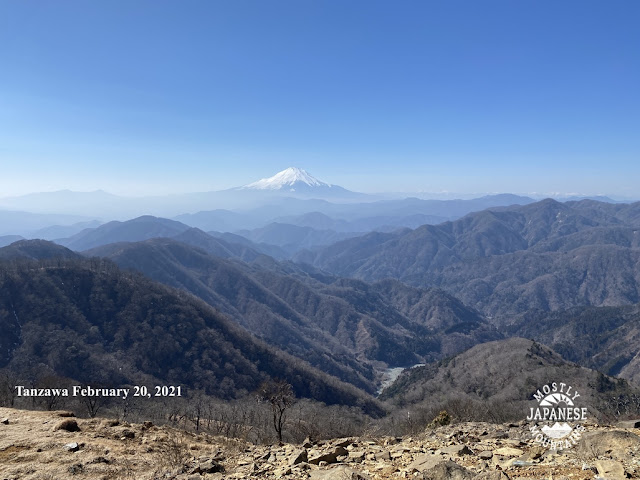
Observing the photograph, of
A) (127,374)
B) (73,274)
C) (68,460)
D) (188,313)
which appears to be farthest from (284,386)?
(73,274)

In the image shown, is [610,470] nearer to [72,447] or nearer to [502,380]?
[72,447]

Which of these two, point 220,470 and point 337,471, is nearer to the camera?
point 337,471

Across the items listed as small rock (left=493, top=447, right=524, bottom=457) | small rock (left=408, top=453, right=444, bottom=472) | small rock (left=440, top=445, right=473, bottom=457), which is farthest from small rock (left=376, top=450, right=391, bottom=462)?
small rock (left=493, top=447, right=524, bottom=457)

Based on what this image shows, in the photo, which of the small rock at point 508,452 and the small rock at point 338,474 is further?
the small rock at point 508,452

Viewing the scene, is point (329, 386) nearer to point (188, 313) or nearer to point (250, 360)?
point (250, 360)

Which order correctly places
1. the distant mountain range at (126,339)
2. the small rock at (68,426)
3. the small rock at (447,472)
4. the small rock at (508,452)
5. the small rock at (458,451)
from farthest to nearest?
1. the distant mountain range at (126,339)
2. the small rock at (68,426)
3. the small rock at (458,451)
4. the small rock at (508,452)
5. the small rock at (447,472)

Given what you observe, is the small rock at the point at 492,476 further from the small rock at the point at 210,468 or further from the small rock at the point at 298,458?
the small rock at the point at 210,468

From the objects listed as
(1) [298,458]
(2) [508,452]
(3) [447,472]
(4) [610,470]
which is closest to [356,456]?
(1) [298,458]

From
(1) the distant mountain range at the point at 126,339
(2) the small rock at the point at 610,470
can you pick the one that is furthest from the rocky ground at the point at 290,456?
(1) the distant mountain range at the point at 126,339
